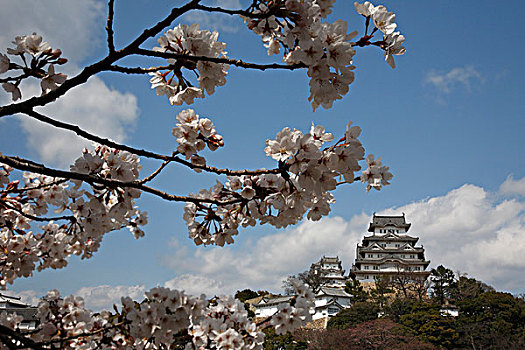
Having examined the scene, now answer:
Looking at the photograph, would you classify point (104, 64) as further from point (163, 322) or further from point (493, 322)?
point (493, 322)

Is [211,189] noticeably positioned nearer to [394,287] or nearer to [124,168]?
[124,168]

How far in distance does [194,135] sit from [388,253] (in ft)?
171

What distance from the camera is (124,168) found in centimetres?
234

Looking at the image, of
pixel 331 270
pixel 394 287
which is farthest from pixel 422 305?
pixel 331 270

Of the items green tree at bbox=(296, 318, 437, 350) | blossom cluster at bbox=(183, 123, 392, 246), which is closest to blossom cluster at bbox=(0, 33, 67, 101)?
blossom cluster at bbox=(183, 123, 392, 246)

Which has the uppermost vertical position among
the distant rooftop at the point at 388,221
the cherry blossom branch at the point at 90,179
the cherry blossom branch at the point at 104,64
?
the distant rooftop at the point at 388,221

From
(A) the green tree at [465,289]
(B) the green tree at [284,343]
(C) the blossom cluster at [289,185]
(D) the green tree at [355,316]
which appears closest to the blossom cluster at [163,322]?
(C) the blossom cluster at [289,185]

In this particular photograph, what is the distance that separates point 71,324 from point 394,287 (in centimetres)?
4346

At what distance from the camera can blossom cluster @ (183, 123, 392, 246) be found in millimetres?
1907

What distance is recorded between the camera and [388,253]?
167 feet

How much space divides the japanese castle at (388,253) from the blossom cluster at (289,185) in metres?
45.5

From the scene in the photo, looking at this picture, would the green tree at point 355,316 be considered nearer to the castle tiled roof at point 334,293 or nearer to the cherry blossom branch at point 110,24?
the castle tiled roof at point 334,293

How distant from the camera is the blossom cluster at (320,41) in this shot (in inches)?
67.7

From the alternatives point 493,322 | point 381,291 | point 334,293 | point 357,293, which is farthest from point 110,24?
point 357,293
